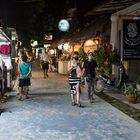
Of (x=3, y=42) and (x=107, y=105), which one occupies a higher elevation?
(x=3, y=42)

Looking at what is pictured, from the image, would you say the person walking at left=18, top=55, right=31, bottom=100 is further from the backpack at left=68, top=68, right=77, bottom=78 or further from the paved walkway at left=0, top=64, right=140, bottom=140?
the backpack at left=68, top=68, right=77, bottom=78

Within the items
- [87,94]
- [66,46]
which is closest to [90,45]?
[66,46]

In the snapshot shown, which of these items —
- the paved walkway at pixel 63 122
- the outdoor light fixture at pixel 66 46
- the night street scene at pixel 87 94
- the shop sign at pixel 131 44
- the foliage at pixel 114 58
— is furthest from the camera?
the outdoor light fixture at pixel 66 46

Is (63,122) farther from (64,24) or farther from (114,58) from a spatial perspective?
(64,24)

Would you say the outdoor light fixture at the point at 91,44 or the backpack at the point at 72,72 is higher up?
the outdoor light fixture at the point at 91,44

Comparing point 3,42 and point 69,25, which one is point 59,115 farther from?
point 69,25

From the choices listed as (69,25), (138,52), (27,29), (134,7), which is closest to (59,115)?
(134,7)

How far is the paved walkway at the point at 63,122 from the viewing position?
917cm

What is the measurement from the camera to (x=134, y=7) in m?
15.0

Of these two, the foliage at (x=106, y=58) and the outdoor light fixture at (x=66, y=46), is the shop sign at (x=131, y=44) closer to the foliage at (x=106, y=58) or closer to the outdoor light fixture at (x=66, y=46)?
the foliage at (x=106, y=58)

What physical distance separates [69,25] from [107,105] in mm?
26462

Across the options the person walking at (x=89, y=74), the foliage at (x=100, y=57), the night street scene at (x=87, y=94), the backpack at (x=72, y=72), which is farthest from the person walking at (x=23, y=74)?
the foliage at (x=100, y=57)

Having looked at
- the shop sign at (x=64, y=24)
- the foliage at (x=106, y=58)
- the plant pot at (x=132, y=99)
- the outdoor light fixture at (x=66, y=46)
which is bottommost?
the plant pot at (x=132, y=99)

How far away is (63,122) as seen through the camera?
1070cm
